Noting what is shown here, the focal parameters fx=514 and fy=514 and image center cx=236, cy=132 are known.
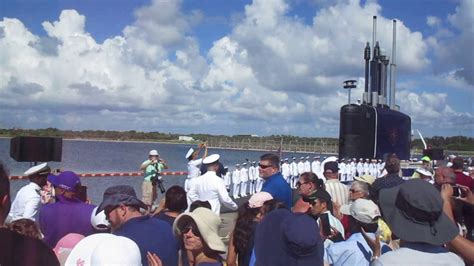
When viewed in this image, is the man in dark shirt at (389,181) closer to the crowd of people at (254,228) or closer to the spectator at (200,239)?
the crowd of people at (254,228)

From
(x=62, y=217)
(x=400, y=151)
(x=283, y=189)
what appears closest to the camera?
(x=62, y=217)

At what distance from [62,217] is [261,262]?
190 cm

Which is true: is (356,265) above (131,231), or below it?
below

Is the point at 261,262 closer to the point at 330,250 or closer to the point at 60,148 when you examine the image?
the point at 330,250

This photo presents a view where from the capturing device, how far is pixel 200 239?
3488 millimetres

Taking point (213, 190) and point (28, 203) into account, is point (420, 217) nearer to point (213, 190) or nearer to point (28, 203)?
point (28, 203)

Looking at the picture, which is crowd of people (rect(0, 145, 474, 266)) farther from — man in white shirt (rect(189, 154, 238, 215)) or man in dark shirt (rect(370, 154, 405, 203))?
man in white shirt (rect(189, 154, 238, 215))

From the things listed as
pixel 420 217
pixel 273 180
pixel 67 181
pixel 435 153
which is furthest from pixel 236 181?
pixel 420 217

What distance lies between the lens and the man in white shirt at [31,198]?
17.1ft

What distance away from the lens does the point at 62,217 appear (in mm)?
4051

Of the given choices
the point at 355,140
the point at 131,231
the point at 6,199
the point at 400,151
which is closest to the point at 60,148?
the point at 131,231

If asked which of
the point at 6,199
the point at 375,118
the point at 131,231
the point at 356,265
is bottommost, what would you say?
the point at 356,265

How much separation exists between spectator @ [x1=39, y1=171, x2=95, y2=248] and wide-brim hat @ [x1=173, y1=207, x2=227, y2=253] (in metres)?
0.88

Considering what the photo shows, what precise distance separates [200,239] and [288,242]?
0.90m
